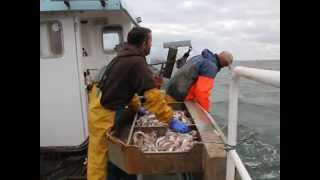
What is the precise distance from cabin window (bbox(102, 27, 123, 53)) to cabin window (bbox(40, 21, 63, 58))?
204 cm

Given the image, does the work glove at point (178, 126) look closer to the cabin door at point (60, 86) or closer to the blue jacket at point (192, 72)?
the blue jacket at point (192, 72)

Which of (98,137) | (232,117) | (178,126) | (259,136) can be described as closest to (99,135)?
(98,137)

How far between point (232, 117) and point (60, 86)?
486cm

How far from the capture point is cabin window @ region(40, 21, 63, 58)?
689 cm

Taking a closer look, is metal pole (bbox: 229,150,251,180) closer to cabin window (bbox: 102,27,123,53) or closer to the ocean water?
the ocean water

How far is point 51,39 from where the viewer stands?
6.95 meters

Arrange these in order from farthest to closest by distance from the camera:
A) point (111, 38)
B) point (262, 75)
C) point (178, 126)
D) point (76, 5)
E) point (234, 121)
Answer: point (111, 38) → point (76, 5) → point (178, 126) → point (234, 121) → point (262, 75)

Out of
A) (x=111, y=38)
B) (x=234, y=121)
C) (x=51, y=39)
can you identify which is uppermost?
(x=111, y=38)

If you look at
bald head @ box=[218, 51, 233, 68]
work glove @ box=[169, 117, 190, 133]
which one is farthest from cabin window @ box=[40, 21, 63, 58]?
work glove @ box=[169, 117, 190, 133]

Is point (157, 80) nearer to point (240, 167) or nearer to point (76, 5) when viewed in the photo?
point (76, 5)

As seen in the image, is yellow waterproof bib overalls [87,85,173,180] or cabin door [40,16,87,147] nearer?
yellow waterproof bib overalls [87,85,173,180]
